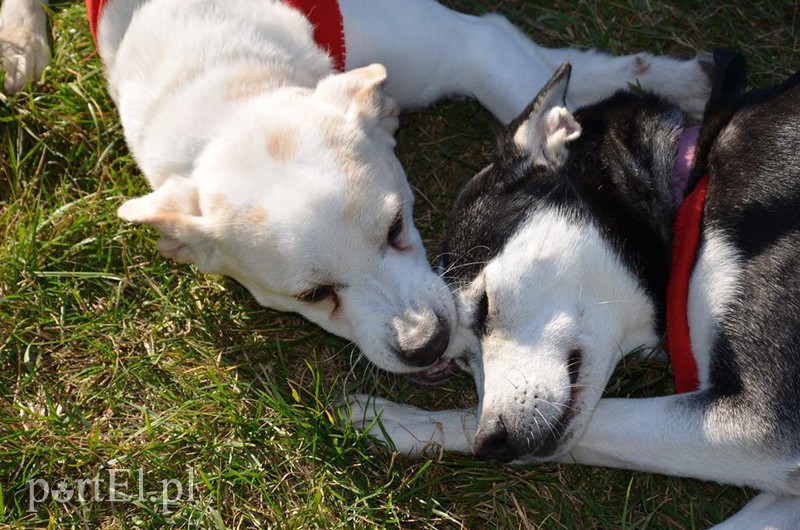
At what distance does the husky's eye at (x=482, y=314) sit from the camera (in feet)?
12.9

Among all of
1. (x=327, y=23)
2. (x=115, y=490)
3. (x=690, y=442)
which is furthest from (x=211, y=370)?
(x=690, y=442)

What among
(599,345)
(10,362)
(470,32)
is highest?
(470,32)

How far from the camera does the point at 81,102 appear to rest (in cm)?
519

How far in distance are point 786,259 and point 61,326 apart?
139 inches

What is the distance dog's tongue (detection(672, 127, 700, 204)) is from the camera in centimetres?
399

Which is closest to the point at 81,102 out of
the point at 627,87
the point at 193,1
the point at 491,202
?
the point at 193,1

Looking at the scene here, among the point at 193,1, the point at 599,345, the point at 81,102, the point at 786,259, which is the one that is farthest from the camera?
the point at 81,102

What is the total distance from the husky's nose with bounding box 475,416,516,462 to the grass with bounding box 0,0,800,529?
14.4 inches

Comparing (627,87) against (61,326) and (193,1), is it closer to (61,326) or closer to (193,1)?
(193,1)

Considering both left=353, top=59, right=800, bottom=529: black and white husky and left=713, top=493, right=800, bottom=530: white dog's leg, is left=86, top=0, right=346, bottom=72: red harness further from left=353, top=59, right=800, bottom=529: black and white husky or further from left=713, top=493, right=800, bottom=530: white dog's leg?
left=713, top=493, right=800, bottom=530: white dog's leg

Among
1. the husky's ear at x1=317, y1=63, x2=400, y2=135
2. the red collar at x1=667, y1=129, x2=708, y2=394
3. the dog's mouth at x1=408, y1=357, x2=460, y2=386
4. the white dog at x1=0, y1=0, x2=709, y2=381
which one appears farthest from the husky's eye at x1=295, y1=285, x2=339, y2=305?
the red collar at x1=667, y1=129, x2=708, y2=394

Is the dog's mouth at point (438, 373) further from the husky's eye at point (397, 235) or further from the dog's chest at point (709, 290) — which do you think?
the dog's chest at point (709, 290)

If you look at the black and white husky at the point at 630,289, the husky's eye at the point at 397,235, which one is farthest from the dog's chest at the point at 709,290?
the husky's eye at the point at 397,235

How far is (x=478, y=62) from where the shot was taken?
472 centimetres
